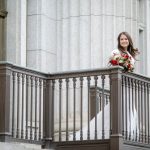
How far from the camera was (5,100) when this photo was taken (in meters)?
14.1

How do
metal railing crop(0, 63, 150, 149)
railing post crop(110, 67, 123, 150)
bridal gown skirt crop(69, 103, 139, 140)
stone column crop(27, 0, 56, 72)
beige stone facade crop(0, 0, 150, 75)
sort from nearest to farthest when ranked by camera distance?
metal railing crop(0, 63, 150, 149) → railing post crop(110, 67, 123, 150) → bridal gown skirt crop(69, 103, 139, 140) → beige stone facade crop(0, 0, 150, 75) → stone column crop(27, 0, 56, 72)

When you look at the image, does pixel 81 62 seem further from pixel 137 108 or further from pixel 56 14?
pixel 137 108

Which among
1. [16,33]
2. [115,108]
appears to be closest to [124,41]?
[115,108]

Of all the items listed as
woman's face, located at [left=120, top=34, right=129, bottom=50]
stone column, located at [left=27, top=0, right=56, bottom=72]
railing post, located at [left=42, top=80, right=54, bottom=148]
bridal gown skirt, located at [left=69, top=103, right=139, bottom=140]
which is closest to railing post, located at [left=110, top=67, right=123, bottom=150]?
bridal gown skirt, located at [left=69, top=103, right=139, bottom=140]

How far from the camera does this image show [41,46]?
1859 cm

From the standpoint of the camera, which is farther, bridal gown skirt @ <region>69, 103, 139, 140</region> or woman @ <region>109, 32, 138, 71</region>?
woman @ <region>109, 32, 138, 71</region>

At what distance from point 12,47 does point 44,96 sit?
3.10 metres

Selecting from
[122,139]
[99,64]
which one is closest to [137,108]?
[122,139]

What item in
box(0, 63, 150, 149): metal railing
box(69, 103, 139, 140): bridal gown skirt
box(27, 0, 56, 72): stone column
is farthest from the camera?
box(27, 0, 56, 72): stone column

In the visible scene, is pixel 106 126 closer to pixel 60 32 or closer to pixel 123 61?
pixel 123 61

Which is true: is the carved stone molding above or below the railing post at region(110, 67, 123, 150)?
above

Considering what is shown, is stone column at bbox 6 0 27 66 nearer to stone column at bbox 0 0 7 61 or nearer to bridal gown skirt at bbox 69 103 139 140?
stone column at bbox 0 0 7 61

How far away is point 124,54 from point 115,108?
1.37 metres

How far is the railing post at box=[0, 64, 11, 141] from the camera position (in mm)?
14033
